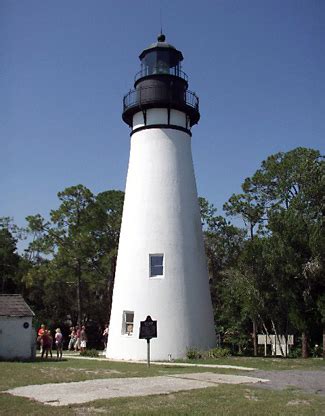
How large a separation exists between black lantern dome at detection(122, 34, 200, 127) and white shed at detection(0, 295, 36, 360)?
976 centimetres

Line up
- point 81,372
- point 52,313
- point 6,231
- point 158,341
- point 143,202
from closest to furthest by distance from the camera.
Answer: point 81,372, point 158,341, point 143,202, point 52,313, point 6,231

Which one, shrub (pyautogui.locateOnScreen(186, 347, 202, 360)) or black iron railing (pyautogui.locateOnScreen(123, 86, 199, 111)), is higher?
black iron railing (pyautogui.locateOnScreen(123, 86, 199, 111))

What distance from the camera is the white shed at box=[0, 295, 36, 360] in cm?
1781

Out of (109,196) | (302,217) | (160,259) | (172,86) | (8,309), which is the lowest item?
(8,309)

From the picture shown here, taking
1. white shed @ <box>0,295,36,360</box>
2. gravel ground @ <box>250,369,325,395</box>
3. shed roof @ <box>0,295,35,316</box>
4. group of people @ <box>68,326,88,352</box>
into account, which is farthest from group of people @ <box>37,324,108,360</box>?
gravel ground @ <box>250,369,325,395</box>

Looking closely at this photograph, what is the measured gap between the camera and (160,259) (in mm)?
19578

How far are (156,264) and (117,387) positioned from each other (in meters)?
9.29

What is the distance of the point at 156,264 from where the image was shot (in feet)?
64.1

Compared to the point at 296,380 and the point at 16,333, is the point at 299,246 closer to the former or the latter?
the point at 296,380

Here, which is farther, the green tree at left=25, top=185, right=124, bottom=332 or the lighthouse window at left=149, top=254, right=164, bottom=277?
the green tree at left=25, top=185, right=124, bottom=332

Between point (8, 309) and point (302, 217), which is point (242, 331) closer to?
point (302, 217)

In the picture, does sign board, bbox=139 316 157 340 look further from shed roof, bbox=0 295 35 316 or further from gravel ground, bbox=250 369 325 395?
shed roof, bbox=0 295 35 316

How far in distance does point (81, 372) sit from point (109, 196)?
1790cm

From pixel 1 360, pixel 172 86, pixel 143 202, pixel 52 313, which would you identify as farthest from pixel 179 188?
pixel 52 313
